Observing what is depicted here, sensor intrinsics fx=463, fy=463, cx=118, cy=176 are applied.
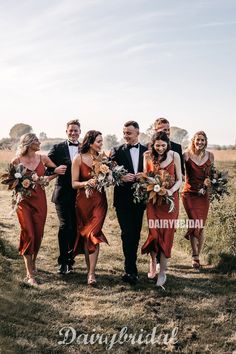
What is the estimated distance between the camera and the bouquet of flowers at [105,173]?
7.11 meters

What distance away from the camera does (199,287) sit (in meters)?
7.56

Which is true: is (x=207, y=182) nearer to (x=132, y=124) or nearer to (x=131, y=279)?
(x=132, y=124)

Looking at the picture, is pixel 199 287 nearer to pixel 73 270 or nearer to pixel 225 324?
pixel 225 324

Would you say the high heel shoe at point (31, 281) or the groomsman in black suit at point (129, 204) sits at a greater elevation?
the groomsman in black suit at point (129, 204)

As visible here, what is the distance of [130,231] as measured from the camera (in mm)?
7734

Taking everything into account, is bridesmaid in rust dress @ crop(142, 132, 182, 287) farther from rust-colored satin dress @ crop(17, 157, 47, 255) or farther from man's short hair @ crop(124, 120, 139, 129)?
rust-colored satin dress @ crop(17, 157, 47, 255)

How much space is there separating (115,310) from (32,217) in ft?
7.19

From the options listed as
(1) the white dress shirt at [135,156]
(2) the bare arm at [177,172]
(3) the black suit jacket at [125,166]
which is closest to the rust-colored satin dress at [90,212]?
(3) the black suit jacket at [125,166]

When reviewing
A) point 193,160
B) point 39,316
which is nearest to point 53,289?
point 39,316

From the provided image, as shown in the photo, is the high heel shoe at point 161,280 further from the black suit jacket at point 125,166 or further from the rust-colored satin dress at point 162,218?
the black suit jacket at point 125,166

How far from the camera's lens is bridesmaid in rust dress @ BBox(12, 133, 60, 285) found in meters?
7.55

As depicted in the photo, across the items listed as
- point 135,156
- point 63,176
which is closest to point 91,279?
point 63,176

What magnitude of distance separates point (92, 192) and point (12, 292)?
1944 millimetres

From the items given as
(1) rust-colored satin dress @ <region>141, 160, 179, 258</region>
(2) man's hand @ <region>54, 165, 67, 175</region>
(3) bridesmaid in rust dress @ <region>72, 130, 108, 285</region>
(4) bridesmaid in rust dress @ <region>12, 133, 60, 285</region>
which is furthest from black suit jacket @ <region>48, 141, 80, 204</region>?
(1) rust-colored satin dress @ <region>141, 160, 179, 258</region>
